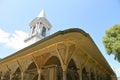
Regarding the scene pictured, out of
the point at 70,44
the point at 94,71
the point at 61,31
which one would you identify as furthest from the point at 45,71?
the point at 61,31

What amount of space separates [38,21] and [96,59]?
19.6 m

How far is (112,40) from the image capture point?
15.2 metres

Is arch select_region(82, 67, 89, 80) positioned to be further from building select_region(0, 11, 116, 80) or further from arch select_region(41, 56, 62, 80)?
arch select_region(41, 56, 62, 80)

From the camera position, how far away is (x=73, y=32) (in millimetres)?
7023

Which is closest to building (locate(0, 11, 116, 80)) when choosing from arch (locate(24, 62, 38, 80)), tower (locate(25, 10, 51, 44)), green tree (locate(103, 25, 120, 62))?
arch (locate(24, 62, 38, 80))

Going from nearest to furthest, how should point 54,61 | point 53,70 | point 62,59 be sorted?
point 62,59 < point 53,70 < point 54,61

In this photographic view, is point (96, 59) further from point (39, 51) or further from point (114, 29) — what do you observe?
point (114, 29)

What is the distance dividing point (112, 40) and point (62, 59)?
28.8 ft

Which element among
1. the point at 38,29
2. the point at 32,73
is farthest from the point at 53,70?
the point at 38,29

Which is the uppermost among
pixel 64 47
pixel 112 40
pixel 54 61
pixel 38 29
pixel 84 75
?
pixel 38 29

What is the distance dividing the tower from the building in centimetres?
1345

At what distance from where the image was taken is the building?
Result: 7.68m

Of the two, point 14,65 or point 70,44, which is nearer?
Result: point 70,44

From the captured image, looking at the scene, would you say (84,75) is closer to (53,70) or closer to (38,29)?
(53,70)
